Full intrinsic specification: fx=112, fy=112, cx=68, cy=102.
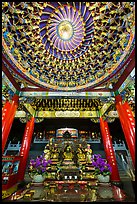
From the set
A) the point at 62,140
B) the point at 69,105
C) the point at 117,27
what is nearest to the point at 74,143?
the point at 62,140

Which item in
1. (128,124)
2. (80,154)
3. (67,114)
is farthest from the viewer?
(67,114)

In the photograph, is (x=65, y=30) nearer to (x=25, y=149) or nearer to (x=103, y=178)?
(x=103, y=178)

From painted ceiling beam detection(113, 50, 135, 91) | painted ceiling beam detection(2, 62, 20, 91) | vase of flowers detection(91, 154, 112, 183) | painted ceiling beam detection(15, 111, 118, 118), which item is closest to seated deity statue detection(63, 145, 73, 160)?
painted ceiling beam detection(15, 111, 118, 118)

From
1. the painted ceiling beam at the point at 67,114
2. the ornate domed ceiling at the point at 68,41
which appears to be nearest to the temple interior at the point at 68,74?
the ornate domed ceiling at the point at 68,41

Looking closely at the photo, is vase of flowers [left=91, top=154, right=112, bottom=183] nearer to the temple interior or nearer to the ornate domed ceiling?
the temple interior

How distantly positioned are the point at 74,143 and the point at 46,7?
10220mm

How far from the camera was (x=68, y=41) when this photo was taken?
584cm

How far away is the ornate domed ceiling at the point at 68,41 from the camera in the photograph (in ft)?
14.4

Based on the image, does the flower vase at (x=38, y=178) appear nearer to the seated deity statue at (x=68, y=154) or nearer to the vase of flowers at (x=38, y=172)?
the vase of flowers at (x=38, y=172)

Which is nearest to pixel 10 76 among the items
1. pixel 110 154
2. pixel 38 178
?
pixel 38 178

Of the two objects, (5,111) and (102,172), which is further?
(102,172)

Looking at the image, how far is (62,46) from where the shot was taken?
6000 mm

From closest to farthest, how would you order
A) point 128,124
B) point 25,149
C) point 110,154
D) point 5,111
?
point 128,124
point 5,111
point 110,154
point 25,149

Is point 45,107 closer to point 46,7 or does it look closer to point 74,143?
point 74,143
